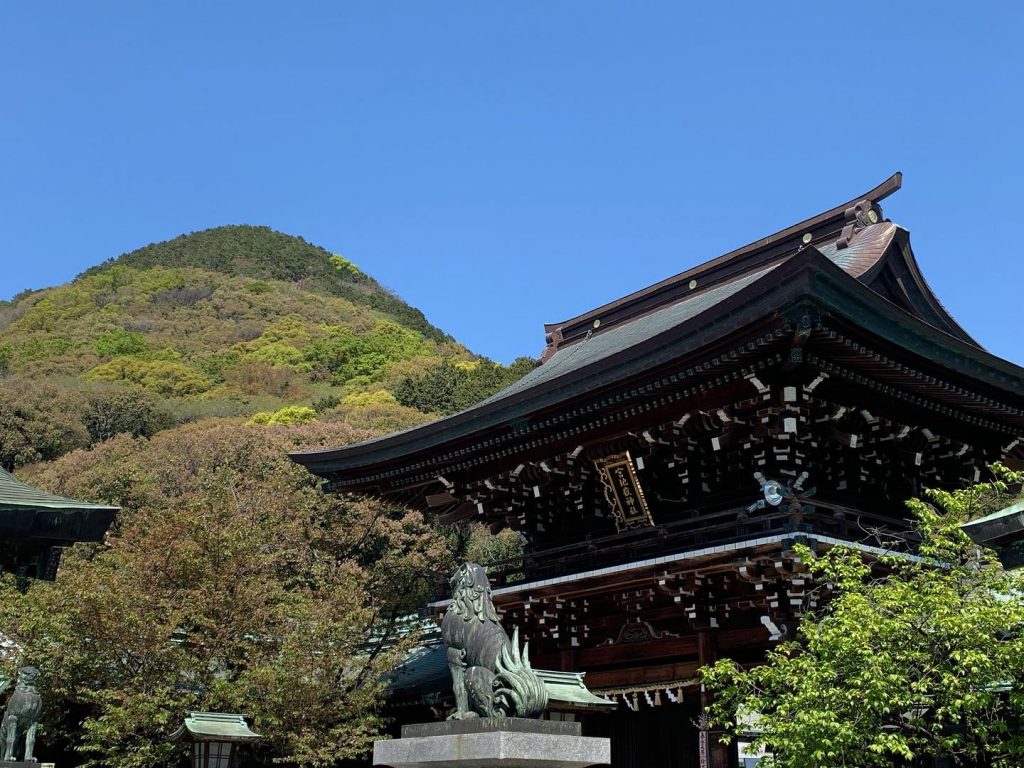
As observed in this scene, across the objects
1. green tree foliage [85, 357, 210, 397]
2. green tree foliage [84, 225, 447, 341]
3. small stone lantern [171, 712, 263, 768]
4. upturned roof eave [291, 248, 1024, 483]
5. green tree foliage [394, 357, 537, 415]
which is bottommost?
small stone lantern [171, 712, 263, 768]

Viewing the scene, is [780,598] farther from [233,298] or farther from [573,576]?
[233,298]

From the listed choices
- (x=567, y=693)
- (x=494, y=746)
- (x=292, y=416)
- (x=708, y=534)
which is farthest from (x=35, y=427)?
(x=494, y=746)

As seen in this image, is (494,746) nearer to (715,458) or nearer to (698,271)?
(715,458)

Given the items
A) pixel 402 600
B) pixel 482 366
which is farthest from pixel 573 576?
pixel 482 366

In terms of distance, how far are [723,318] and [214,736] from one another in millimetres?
9273

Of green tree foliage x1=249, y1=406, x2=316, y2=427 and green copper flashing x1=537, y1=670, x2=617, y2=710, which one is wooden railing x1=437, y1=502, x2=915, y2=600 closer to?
green copper flashing x1=537, y1=670, x2=617, y2=710

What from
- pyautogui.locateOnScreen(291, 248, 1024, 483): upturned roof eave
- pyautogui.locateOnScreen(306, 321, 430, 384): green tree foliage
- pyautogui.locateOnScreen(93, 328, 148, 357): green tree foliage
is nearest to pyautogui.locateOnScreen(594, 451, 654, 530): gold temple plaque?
pyautogui.locateOnScreen(291, 248, 1024, 483): upturned roof eave

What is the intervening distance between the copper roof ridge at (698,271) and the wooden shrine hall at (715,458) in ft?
0.18

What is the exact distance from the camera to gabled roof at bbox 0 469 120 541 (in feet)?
44.7

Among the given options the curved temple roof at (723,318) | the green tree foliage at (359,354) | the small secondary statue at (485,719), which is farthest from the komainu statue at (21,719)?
the green tree foliage at (359,354)

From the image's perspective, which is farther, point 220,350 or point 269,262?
point 269,262

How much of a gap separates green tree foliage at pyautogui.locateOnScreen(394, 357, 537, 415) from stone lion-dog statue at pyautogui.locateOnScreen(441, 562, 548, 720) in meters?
44.2

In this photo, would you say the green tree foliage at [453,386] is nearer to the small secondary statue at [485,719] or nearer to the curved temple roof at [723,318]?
the curved temple roof at [723,318]

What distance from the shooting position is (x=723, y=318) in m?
13.3
